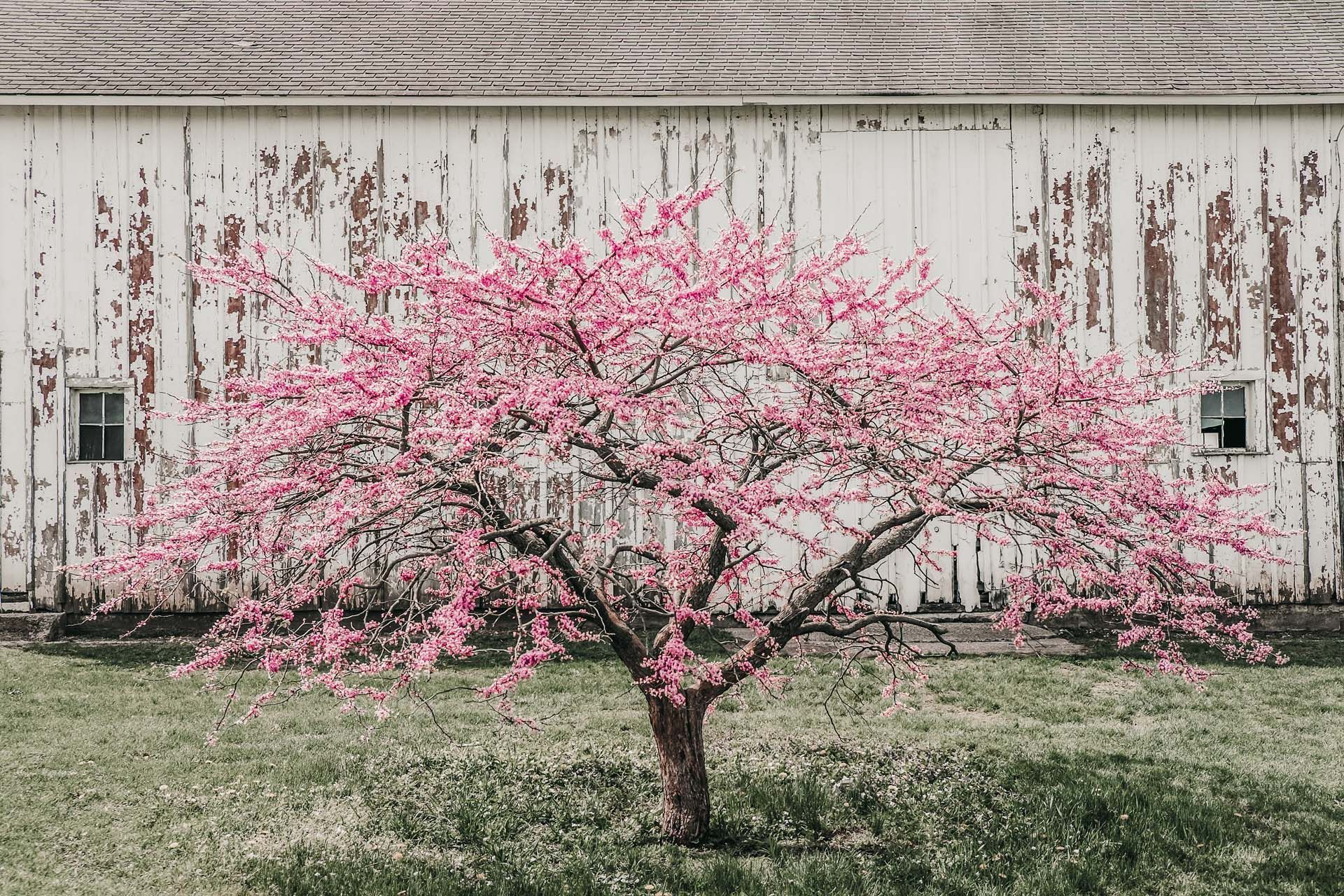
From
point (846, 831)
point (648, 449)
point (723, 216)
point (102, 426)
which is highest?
point (723, 216)

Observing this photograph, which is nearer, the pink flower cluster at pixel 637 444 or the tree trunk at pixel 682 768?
the pink flower cluster at pixel 637 444

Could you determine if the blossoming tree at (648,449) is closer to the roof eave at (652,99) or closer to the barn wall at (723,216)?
the barn wall at (723,216)

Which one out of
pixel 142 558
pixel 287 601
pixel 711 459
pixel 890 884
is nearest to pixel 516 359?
pixel 711 459

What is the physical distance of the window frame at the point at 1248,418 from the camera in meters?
10.2

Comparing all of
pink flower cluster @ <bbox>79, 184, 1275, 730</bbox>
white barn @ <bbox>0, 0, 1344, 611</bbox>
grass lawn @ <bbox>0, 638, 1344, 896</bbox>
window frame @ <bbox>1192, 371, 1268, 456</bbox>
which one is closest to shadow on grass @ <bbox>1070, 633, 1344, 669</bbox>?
white barn @ <bbox>0, 0, 1344, 611</bbox>

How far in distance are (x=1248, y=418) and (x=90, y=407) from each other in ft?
37.3

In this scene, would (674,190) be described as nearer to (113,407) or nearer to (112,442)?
(113,407)

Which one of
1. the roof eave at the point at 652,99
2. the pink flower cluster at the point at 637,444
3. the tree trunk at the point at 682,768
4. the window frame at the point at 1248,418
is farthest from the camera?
the window frame at the point at 1248,418

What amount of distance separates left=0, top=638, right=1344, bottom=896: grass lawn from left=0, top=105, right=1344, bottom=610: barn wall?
2.74 meters

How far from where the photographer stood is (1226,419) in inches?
406

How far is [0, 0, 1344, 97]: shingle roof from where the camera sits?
33.9ft

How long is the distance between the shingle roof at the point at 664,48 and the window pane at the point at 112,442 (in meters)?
3.24

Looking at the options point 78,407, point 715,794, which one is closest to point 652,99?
point 78,407

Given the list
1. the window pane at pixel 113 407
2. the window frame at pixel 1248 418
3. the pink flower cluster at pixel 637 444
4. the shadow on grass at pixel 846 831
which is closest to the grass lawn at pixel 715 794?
the shadow on grass at pixel 846 831
